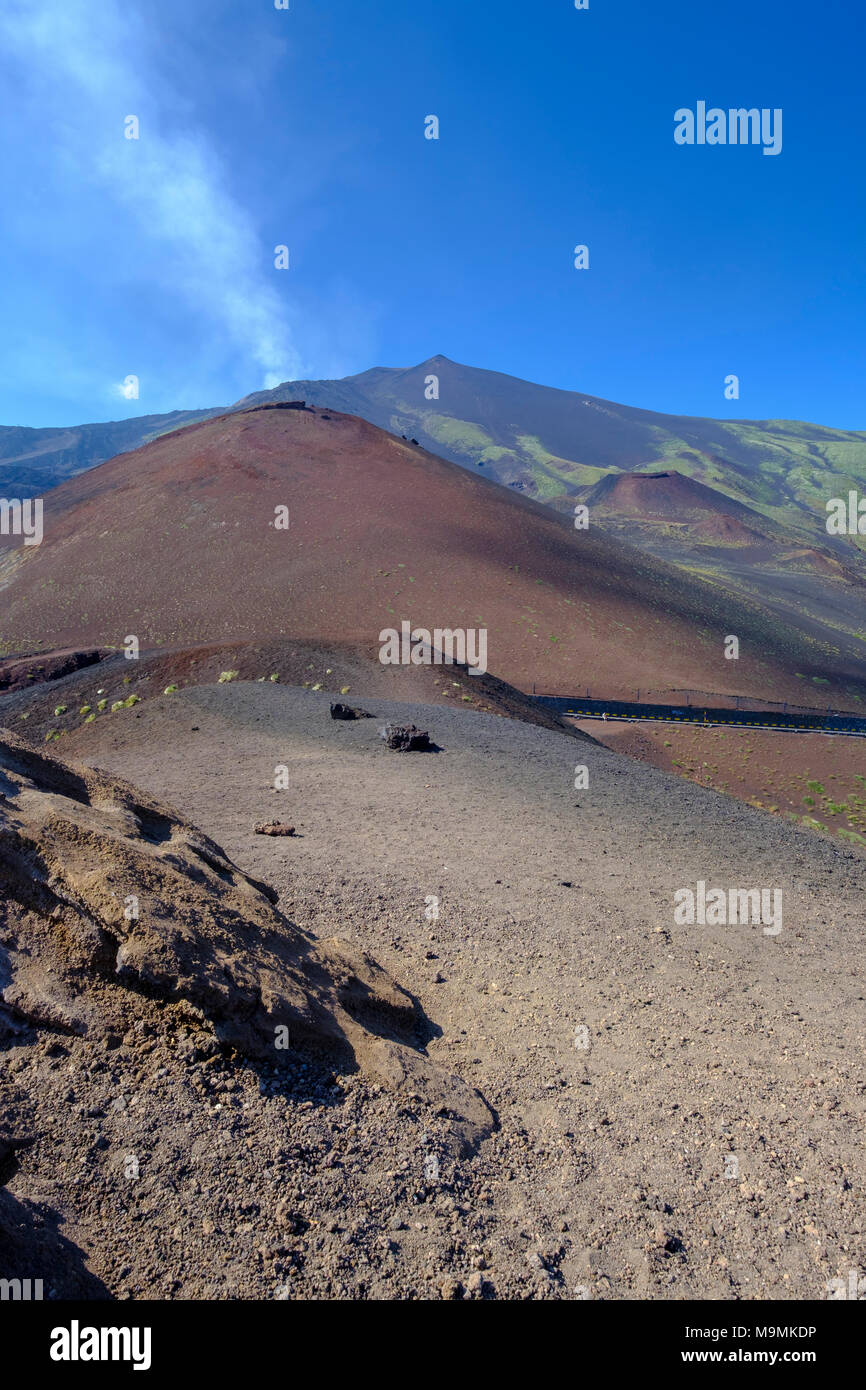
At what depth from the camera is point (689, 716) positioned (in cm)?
2905

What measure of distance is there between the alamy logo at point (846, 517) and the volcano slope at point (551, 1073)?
12552 centimetres

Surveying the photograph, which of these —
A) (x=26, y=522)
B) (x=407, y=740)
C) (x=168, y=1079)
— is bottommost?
(x=168, y=1079)

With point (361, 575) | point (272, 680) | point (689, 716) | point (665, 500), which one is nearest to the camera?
point (272, 680)

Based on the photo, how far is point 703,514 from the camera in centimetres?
11456

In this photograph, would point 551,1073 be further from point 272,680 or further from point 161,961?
point 272,680

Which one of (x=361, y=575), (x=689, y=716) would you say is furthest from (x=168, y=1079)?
(x=361, y=575)

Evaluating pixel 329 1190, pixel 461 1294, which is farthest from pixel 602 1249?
pixel 329 1190

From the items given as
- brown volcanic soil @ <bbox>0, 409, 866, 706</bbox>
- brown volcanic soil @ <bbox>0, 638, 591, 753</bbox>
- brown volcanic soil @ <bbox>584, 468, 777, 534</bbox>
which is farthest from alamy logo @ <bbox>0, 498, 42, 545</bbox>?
brown volcanic soil @ <bbox>584, 468, 777, 534</bbox>

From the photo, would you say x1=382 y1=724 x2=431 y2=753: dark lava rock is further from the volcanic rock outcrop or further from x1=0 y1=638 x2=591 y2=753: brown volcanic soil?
the volcanic rock outcrop

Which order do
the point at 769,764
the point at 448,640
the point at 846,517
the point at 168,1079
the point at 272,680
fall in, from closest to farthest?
the point at 168,1079 < the point at 272,680 < the point at 769,764 < the point at 448,640 < the point at 846,517
